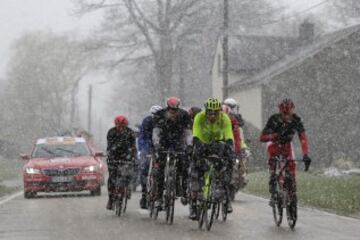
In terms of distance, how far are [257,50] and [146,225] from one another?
4735 cm

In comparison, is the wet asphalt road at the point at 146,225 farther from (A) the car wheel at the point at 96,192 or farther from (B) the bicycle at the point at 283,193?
(A) the car wheel at the point at 96,192

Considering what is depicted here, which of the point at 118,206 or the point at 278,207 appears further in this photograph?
the point at 118,206

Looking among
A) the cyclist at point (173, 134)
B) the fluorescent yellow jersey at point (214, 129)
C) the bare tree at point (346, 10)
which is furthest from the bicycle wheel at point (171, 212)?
the bare tree at point (346, 10)

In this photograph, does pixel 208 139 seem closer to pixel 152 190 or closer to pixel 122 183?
pixel 152 190

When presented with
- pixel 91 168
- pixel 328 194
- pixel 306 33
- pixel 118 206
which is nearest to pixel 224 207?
pixel 118 206

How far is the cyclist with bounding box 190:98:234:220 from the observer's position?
1258 centimetres

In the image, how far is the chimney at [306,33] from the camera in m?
60.2

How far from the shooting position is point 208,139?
12938 millimetres

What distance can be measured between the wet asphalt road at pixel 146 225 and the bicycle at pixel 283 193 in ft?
0.58

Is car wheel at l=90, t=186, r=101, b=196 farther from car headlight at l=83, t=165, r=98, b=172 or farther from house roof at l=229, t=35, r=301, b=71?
house roof at l=229, t=35, r=301, b=71

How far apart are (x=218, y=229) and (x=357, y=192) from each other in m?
8.39

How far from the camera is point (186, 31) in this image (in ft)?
196

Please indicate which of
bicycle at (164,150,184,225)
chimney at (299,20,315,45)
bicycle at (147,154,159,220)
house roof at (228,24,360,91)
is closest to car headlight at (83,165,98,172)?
bicycle at (147,154,159,220)

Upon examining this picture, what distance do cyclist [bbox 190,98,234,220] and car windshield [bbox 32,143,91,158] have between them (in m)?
10.4
